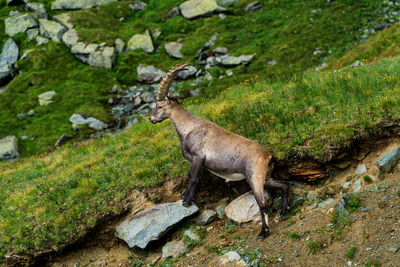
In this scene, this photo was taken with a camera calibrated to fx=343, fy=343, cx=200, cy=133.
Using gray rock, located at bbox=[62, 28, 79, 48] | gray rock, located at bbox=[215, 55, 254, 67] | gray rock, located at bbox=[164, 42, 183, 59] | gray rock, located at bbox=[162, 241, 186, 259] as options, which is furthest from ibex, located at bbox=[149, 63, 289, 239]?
gray rock, located at bbox=[62, 28, 79, 48]

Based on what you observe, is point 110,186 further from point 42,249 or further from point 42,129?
point 42,129

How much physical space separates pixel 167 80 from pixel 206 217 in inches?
168

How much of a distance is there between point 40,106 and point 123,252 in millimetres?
21071

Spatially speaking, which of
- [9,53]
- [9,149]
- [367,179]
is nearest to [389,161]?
[367,179]

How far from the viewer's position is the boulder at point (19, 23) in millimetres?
35881

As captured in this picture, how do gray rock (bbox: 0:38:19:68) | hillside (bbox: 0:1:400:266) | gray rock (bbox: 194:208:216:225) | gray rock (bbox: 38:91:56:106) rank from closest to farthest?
hillside (bbox: 0:1:400:266) < gray rock (bbox: 194:208:216:225) < gray rock (bbox: 38:91:56:106) < gray rock (bbox: 0:38:19:68)

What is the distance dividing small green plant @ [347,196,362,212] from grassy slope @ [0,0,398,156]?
1573cm

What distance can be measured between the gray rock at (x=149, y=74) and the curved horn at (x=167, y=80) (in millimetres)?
20415

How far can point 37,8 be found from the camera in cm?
3828

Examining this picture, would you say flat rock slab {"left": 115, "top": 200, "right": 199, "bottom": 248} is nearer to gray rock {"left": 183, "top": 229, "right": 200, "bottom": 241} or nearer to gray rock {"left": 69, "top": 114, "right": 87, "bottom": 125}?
gray rock {"left": 183, "top": 229, "right": 200, "bottom": 241}

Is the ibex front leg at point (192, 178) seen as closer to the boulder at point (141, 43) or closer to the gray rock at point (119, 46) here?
the boulder at point (141, 43)

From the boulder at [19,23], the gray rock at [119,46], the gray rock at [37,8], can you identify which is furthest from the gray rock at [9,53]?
the gray rock at [119,46]

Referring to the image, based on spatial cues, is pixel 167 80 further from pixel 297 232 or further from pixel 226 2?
pixel 226 2

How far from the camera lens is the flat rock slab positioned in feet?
32.4
